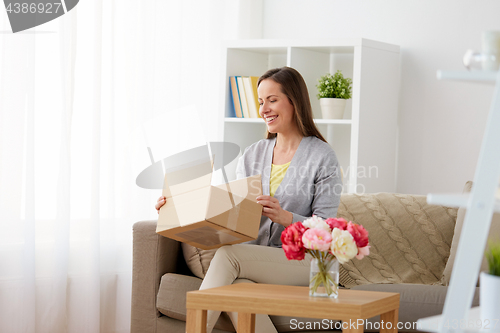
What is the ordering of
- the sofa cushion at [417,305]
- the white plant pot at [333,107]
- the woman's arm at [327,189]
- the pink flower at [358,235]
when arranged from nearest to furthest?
the pink flower at [358,235] → the sofa cushion at [417,305] → the woman's arm at [327,189] → the white plant pot at [333,107]

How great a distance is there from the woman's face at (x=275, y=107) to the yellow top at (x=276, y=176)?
5.9 inches

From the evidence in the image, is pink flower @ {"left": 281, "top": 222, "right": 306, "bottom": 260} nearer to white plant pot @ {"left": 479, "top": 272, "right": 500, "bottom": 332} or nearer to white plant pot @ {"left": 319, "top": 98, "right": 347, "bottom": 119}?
white plant pot @ {"left": 479, "top": 272, "right": 500, "bottom": 332}

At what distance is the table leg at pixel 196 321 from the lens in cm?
150

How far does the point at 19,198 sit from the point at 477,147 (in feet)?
7.49

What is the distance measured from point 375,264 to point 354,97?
101 centimetres

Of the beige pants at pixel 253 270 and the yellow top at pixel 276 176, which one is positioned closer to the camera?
the beige pants at pixel 253 270

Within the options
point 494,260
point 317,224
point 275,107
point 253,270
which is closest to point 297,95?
point 275,107

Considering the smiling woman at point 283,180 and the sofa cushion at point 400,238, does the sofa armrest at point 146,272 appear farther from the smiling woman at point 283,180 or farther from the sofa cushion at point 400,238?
the sofa cushion at point 400,238

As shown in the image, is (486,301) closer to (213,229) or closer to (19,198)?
(213,229)

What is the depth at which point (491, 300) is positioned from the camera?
87 cm

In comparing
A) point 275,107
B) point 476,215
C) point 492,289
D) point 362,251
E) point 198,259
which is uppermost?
point 275,107

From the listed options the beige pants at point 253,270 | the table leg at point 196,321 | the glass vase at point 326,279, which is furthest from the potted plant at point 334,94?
the table leg at point 196,321

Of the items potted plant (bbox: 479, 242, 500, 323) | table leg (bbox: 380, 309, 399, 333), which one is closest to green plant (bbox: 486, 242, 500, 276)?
potted plant (bbox: 479, 242, 500, 323)

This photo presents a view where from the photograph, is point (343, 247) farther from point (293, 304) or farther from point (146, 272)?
point (146, 272)
